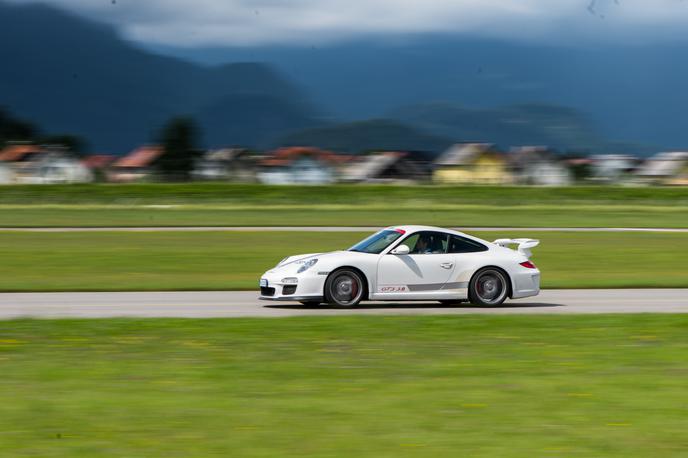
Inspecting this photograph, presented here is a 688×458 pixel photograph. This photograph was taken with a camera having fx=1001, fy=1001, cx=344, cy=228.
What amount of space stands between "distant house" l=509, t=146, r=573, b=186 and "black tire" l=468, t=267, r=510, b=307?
149 meters

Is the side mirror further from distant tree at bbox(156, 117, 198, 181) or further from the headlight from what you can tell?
Answer: distant tree at bbox(156, 117, 198, 181)

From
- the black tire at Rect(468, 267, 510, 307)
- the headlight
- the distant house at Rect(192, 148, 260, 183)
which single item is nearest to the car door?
the black tire at Rect(468, 267, 510, 307)

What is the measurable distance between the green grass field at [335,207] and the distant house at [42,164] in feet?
221

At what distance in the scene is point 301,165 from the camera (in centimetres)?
17750

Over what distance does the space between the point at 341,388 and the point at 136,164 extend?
17483 centimetres

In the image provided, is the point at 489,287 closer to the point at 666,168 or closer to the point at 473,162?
the point at 473,162

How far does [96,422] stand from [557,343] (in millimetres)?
5856

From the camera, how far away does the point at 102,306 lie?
50.8 ft

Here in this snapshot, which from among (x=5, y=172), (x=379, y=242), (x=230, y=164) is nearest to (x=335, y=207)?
(x=379, y=242)

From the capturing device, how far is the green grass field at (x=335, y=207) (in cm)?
4931

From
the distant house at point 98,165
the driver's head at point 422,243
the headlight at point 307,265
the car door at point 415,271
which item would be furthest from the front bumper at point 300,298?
the distant house at point 98,165

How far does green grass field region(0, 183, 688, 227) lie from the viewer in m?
49.3

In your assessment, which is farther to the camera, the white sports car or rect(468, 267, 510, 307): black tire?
rect(468, 267, 510, 307): black tire

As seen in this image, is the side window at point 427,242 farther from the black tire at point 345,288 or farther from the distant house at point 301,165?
the distant house at point 301,165
